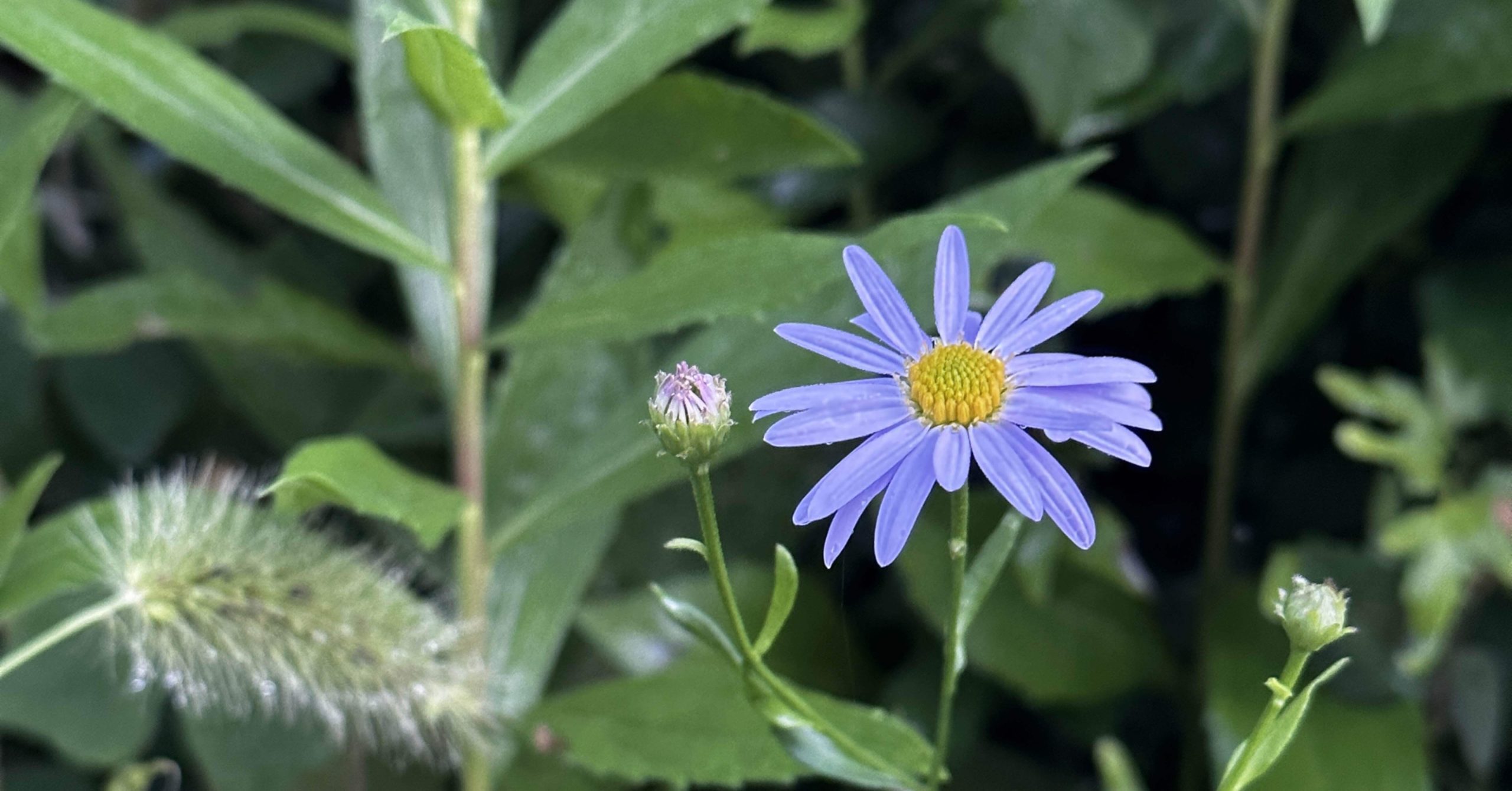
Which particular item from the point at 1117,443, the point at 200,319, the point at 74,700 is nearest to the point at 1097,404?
the point at 1117,443

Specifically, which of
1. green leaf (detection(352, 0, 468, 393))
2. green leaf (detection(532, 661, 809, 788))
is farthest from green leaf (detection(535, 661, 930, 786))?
green leaf (detection(352, 0, 468, 393))

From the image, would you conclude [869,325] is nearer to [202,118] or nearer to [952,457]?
[952,457]

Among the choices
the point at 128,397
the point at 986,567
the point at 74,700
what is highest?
the point at 986,567

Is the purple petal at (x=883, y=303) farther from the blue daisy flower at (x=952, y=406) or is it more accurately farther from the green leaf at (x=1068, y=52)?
the green leaf at (x=1068, y=52)

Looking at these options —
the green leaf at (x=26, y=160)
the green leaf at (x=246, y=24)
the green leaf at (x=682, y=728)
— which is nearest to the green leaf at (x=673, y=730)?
the green leaf at (x=682, y=728)

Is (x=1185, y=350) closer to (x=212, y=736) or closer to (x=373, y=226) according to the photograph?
(x=373, y=226)

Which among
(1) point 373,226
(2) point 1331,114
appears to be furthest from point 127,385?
(2) point 1331,114

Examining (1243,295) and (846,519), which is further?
(1243,295)

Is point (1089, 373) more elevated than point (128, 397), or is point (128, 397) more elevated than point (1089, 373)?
point (1089, 373)
